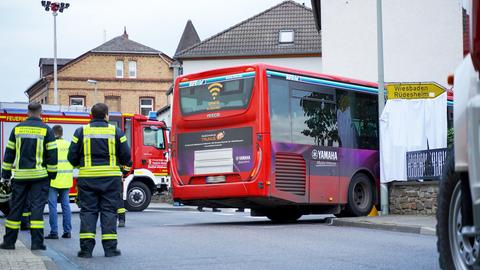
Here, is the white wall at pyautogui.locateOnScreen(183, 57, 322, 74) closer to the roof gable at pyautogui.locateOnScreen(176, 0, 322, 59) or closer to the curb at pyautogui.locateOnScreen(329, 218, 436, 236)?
the roof gable at pyautogui.locateOnScreen(176, 0, 322, 59)

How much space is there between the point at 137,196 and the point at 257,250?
1544cm

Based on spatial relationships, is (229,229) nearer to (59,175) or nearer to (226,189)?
(226,189)

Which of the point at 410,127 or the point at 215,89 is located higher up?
the point at 215,89

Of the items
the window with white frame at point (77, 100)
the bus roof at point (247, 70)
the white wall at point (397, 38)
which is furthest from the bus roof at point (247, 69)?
the window with white frame at point (77, 100)

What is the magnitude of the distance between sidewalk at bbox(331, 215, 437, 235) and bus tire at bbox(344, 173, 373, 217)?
70cm

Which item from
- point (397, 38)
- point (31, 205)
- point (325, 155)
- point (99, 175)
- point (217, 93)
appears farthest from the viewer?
point (397, 38)

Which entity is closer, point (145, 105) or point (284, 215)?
point (284, 215)

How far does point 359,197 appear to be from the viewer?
19.7 metres

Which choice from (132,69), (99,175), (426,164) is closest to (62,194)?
(99,175)

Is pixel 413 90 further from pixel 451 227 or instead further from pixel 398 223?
pixel 451 227

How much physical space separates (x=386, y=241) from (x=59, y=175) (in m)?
5.45

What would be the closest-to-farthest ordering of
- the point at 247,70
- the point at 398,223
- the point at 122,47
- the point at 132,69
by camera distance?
the point at 398,223, the point at 247,70, the point at 132,69, the point at 122,47

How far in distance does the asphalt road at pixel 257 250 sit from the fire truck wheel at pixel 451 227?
3.61 metres

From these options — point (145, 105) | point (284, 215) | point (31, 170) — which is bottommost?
point (284, 215)
